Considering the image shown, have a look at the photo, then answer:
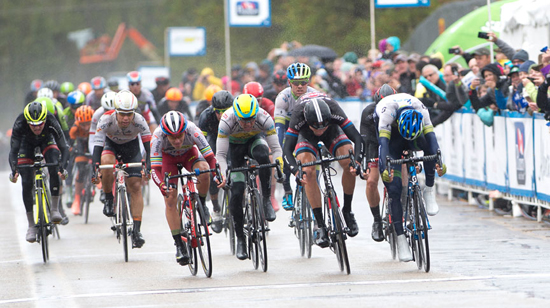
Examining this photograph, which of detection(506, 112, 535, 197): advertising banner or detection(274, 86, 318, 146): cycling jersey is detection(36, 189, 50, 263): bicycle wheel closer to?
detection(274, 86, 318, 146): cycling jersey

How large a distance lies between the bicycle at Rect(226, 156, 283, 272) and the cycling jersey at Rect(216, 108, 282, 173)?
25 centimetres

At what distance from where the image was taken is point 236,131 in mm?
11797

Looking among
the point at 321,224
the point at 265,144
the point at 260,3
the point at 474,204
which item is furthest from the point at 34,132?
the point at 260,3

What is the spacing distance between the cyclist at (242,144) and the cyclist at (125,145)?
119cm

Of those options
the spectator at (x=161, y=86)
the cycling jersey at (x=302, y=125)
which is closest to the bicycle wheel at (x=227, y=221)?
the cycling jersey at (x=302, y=125)

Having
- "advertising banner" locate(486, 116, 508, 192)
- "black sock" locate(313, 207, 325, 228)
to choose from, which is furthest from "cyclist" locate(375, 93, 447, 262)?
"advertising banner" locate(486, 116, 508, 192)

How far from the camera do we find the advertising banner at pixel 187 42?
50.5 m

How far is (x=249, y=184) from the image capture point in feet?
37.6

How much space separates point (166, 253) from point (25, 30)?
252 feet

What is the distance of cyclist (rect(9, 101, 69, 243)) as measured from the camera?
13.0 metres

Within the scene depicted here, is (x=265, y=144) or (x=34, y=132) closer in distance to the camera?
(x=265, y=144)

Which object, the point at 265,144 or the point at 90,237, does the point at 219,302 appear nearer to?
the point at 265,144

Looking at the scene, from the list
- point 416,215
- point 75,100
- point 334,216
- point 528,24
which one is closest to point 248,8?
point 75,100

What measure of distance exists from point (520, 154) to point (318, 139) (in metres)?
4.61
